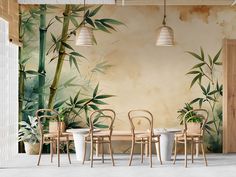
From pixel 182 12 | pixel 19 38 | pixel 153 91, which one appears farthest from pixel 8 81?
pixel 182 12

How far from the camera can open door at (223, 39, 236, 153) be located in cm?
1120

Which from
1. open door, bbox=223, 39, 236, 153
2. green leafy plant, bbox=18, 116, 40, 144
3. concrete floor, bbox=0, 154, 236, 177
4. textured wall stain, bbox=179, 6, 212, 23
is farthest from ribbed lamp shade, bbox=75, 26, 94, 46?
open door, bbox=223, 39, 236, 153

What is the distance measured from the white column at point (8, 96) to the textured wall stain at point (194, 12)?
3337mm

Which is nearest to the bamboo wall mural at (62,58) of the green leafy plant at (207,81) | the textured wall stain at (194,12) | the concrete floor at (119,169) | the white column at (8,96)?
the white column at (8,96)

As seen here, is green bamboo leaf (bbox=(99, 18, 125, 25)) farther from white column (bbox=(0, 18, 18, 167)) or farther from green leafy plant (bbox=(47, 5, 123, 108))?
white column (bbox=(0, 18, 18, 167))

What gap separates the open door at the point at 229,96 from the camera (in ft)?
36.7

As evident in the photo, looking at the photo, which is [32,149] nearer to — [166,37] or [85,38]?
[85,38]

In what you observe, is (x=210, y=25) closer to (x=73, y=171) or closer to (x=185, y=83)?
(x=185, y=83)

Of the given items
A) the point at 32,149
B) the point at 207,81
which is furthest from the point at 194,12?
the point at 32,149

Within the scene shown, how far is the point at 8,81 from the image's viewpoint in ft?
34.4

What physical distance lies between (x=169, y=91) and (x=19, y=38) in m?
3.13

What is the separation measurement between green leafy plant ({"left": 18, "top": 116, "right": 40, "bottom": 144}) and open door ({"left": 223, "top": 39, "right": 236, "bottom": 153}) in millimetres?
3684

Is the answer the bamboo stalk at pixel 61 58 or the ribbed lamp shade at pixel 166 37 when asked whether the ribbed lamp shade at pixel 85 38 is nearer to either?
the ribbed lamp shade at pixel 166 37

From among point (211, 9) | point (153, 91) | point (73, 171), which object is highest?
point (211, 9)
